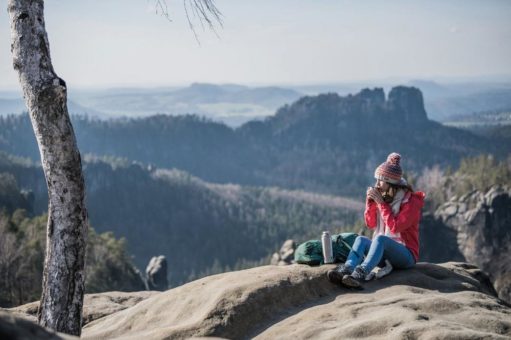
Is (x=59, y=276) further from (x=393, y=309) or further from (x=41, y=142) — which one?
(x=393, y=309)

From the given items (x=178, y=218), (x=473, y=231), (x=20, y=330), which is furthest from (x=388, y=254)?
(x=178, y=218)

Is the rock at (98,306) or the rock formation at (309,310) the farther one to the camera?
the rock at (98,306)

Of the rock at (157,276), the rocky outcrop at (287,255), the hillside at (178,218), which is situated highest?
the rocky outcrop at (287,255)

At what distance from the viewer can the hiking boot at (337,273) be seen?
9.16 m

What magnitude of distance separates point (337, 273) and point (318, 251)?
1.16 m

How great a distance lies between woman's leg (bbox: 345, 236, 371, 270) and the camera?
31.7ft

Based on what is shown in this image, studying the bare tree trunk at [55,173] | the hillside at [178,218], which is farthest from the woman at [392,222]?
the hillside at [178,218]

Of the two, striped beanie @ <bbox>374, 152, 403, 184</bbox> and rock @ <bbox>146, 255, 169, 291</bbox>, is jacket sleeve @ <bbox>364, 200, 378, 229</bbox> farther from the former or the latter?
rock @ <bbox>146, 255, 169, 291</bbox>

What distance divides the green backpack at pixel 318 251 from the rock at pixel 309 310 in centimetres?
28

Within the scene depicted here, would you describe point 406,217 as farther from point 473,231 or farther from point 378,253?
point 473,231

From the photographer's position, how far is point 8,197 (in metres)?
81.1

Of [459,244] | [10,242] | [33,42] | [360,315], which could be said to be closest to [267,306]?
[360,315]

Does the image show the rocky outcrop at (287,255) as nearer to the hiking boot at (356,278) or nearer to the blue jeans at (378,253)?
the blue jeans at (378,253)

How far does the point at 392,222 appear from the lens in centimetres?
994
